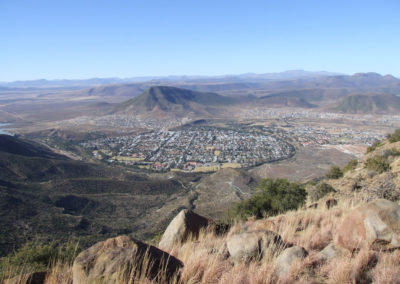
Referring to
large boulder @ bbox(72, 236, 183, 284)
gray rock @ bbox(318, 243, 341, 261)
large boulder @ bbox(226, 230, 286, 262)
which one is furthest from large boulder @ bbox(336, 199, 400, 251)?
large boulder @ bbox(72, 236, 183, 284)

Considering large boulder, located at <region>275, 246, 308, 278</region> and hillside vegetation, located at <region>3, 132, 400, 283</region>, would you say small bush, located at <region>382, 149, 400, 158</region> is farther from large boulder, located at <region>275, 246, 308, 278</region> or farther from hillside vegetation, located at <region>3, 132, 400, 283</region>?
large boulder, located at <region>275, 246, 308, 278</region>

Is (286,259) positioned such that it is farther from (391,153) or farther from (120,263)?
(391,153)

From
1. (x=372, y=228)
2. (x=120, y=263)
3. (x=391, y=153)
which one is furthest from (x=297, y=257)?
(x=391, y=153)

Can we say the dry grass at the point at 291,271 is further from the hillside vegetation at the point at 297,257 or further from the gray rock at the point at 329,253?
the gray rock at the point at 329,253

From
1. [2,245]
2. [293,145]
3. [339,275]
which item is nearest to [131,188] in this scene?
[2,245]

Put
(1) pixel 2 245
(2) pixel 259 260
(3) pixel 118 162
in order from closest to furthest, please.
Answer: (2) pixel 259 260 < (1) pixel 2 245 < (3) pixel 118 162

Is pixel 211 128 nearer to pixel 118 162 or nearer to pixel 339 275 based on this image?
pixel 118 162
